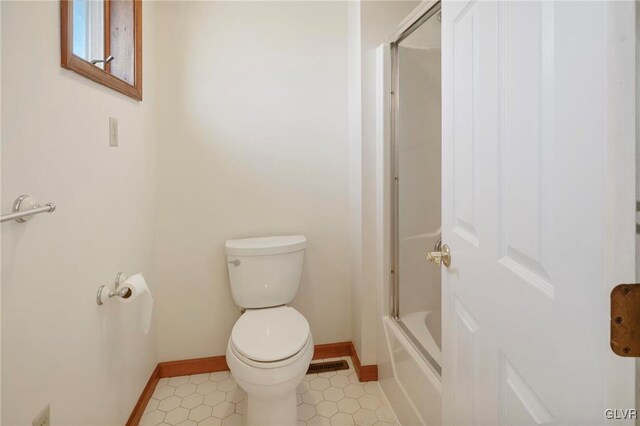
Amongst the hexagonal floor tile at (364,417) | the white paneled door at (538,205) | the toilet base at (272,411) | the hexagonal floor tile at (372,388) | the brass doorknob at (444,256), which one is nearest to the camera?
the white paneled door at (538,205)

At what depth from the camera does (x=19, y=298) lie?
0.83 metres

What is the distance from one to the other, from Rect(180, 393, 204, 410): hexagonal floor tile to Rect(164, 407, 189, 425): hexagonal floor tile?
0.03 meters

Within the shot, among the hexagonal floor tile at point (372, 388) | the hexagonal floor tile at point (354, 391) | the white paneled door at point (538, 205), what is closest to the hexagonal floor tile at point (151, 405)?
the hexagonal floor tile at point (354, 391)

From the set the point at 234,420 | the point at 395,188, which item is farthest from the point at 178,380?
the point at 395,188

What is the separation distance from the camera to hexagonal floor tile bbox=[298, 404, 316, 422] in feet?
5.28

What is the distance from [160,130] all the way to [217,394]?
4.63 ft

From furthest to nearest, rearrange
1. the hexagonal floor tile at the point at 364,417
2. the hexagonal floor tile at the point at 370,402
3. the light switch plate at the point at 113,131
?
the hexagonal floor tile at the point at 370,402, the hexagonal floor tile at the point at 364,417, the light switch plate at the point at 113,131

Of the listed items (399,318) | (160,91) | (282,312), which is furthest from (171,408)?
(160,91)

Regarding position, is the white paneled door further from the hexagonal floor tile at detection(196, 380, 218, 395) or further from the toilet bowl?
the hexagonal floor tile at detection(196, 380, 218, 395)

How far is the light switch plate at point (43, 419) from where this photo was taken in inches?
35.1

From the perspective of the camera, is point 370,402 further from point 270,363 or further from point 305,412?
point 270,363

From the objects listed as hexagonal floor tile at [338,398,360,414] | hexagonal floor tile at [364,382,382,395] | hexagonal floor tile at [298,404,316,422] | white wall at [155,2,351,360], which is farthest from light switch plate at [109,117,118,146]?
hexagonal floor tile at [364,382,382,395]

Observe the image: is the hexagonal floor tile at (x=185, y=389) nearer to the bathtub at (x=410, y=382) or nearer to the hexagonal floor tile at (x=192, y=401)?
the hexagonal floor tile at (x=192, y=401)

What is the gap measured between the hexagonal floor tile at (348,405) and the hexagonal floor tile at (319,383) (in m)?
0.14
